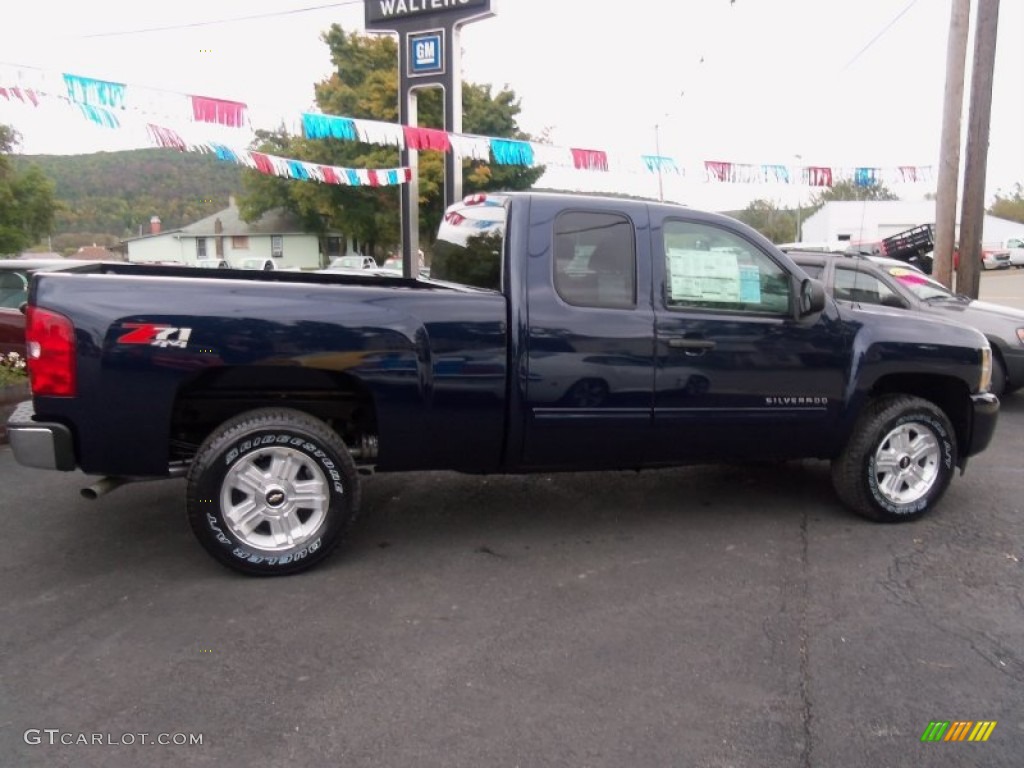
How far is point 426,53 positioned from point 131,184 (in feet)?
134

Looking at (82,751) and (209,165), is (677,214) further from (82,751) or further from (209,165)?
(209,165)

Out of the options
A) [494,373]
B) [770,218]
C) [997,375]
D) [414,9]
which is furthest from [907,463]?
[770,218]

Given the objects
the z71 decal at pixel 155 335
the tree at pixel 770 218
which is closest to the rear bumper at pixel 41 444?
the z71 decal at pixel 155 335

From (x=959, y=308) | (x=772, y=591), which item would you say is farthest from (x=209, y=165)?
(x=772, y=591)

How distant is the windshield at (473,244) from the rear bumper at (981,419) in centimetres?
302

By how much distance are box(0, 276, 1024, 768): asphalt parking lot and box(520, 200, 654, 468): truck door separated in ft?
2.09

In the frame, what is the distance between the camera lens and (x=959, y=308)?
28.7 feet

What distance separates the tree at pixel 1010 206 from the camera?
3147 inches

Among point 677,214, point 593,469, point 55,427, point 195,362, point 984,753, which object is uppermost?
point 677,214

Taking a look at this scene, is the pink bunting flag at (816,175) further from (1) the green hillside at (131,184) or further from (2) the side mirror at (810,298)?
(1) the green hillside at (131,184)

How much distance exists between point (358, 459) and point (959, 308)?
271 inches

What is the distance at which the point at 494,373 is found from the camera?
437 centimetres

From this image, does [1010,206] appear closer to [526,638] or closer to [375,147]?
[375,147]

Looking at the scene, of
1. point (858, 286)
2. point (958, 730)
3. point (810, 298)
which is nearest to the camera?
point (958, 730)
